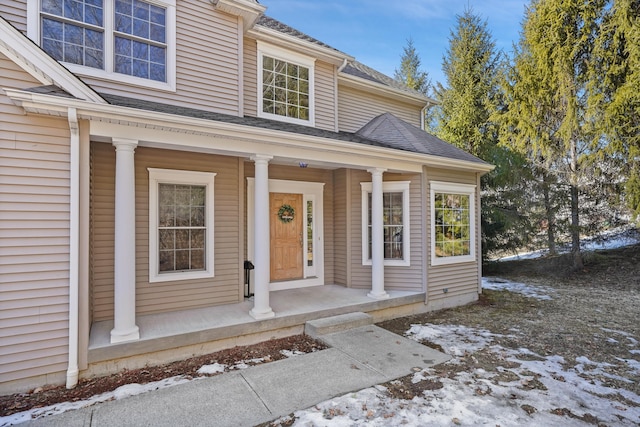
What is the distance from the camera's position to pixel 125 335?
3.80 metres

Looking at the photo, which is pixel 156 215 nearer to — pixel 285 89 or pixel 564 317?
pixel 285 89

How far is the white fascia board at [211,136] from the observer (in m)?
3.40

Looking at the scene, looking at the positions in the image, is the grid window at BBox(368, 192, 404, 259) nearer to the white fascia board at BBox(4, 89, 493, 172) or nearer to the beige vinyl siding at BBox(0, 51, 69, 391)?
the white fascia board at BBox(4, 89, 493, 172)

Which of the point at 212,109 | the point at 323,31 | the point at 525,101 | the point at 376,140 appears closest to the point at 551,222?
the point at 525,101

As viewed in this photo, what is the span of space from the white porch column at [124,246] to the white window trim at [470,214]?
5.29 meters

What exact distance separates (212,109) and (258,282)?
3.09 meters

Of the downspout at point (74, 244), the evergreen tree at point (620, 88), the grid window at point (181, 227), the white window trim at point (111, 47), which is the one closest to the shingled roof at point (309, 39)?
the white window trim at point (111, 47)

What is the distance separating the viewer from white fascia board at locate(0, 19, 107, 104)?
3305 mm

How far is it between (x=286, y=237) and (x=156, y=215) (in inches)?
104

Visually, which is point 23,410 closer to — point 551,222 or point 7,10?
point 7,10

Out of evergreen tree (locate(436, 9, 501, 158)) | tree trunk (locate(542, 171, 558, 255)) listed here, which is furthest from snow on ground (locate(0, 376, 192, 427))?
evergreen tree (locate(436, 9, 501, 158))

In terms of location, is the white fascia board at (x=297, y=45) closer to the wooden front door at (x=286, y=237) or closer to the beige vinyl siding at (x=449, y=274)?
the wooden front door at (x=286, y=237)

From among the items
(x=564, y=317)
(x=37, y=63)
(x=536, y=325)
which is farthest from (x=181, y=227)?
(x=564, y=317)

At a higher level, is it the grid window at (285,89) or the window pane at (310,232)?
the grid window at (285,89)
